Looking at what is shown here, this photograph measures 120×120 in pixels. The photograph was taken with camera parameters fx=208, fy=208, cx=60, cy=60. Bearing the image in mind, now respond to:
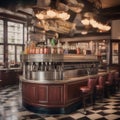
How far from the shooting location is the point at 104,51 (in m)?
12.5

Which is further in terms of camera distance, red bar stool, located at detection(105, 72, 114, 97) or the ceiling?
red bar stool, located at detection(105, 72, 114, 97)

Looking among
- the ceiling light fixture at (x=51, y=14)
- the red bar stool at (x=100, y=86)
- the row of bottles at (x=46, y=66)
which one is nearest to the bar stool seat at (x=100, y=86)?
the red bar stool at (x=100, y=86)

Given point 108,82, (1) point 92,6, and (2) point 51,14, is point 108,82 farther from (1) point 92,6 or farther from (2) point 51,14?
(2) point 51,14

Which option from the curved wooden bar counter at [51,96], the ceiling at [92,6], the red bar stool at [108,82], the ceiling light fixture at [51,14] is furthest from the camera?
the red bar stool at [108,82]

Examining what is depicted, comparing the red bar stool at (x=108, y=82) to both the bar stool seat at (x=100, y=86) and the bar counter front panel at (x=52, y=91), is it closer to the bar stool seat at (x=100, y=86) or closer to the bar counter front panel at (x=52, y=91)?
the bar stool seat at (x=100, y=86)

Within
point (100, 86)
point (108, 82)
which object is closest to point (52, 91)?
point (100, 86)

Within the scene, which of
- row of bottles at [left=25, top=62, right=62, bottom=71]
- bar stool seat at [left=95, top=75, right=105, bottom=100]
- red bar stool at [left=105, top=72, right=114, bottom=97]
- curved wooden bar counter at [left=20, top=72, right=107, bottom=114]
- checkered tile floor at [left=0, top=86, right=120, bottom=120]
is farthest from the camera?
red bar stool at [left=105, top=72, right=114, bottom=97]

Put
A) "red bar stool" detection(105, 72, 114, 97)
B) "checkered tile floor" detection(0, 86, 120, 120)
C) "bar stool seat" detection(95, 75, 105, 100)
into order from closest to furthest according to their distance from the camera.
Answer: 1. "checkered tile floor" detection(0, 86, 120, 120)
2. "bar stool seat" detection(95, 75, 105, 100)
3. "red bar stool" detection(105, 72, 114, 97)

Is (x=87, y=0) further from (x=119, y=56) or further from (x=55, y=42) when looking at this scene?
(x=119, y=56)

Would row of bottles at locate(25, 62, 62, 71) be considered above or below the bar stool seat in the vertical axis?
above

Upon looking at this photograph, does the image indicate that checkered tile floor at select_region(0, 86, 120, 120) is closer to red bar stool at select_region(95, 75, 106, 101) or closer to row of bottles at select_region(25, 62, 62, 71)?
red bar stool at select_region(95, 75, 106, 101)

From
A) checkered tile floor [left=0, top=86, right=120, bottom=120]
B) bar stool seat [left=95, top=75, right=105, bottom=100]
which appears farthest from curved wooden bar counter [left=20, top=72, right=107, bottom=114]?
bar stool seat [left=95, top=75, right=105, bottom=100]

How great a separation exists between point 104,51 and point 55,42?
692 centimetres

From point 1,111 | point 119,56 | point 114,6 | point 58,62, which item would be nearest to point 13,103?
point 1,111
